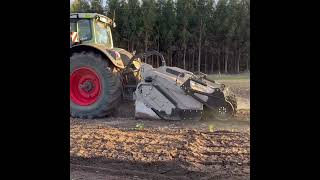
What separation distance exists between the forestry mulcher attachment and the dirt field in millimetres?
→ 250

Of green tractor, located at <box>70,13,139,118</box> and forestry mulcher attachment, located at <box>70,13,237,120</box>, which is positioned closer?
forestry mulcher attachment, located at <box>70,13,237,120</box>

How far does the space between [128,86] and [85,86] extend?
76 centimetres

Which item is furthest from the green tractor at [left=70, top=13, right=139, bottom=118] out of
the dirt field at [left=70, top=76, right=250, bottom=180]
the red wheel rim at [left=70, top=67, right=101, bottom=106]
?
the dirt field at [left=70, top=76, right=250, bottom=180]

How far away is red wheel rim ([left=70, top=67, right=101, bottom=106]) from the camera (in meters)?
7.18

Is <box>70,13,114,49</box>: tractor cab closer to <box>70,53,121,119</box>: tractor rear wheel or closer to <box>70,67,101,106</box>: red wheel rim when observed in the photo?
<box>70,53,121,119</box>: tractor rear wheel

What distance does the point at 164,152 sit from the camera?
179 inches

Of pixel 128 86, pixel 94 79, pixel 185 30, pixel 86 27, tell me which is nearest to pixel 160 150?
pixel 128 86

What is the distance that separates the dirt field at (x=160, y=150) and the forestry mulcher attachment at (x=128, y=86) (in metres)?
0.25

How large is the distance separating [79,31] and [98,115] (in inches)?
68.7

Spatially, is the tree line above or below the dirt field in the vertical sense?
above

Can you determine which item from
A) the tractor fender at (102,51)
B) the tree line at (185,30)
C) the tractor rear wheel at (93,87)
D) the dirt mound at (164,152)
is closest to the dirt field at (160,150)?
the dirt mound at (164,152)

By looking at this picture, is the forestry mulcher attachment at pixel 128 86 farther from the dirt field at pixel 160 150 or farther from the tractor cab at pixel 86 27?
the dirt field at pixel 160 150

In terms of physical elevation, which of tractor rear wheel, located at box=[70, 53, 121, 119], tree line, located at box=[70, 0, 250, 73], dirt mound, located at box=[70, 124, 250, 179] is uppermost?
tree line, located at box=[70, 0, 250, 73]

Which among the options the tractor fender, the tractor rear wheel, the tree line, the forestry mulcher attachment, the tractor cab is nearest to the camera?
the forestry mulcher attachment
